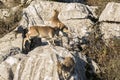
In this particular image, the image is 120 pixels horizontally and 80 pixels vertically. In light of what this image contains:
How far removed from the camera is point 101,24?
1994cm

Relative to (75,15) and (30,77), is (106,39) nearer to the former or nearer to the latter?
(75,15)

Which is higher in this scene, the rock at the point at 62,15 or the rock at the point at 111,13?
the rock at the point at 111,13

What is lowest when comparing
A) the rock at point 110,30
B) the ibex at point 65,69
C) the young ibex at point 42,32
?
the rock at point 110,30

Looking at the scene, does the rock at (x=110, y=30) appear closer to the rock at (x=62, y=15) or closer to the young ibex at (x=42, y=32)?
the rock at (x=62, y=15)

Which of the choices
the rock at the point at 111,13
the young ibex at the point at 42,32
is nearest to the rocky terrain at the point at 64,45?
the rock at the point at 111,13

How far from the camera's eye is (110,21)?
19812 mm

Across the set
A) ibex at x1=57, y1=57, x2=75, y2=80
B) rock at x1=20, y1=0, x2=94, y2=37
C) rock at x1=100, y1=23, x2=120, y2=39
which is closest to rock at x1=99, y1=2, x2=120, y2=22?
rock at x1=100, y1=23, x2=120, y2=39

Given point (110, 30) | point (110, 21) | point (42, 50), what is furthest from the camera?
point (110, 21)

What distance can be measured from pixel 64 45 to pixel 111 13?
229cm

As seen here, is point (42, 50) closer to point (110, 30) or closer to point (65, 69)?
point (65, 69)

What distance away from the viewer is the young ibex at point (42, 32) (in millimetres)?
18734

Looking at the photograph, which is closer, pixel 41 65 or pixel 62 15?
pixel 41 65

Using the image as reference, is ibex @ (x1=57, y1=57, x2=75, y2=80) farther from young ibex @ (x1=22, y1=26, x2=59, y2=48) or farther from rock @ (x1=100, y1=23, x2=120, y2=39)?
rock @ (x1=100, y1=23, x2=120, y2=39)

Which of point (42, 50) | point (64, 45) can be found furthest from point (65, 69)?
point (64, 45)
